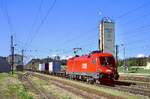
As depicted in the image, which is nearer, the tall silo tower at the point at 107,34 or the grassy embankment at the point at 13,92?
the grassy embankment at the point at 13,92

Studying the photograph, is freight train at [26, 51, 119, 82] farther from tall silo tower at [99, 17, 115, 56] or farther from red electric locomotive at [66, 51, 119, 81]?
tall silo tower at [99, 17, 115, 56]

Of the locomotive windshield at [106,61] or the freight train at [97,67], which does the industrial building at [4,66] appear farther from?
the locomotive windshield at [106,61]

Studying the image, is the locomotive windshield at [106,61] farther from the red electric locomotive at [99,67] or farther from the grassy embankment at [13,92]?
the grassy embankment at [13,92]

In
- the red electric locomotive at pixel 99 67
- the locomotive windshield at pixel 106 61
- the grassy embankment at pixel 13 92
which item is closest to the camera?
the grassy embankment at pixel 13 92

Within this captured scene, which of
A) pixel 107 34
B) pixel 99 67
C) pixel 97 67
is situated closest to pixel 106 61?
pixel 99 67

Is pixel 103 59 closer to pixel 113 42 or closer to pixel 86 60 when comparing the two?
pixel 86 60

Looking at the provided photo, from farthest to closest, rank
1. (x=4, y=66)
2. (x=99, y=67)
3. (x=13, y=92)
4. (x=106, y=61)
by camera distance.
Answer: (x=4, y=66), (x=106, y=61), (x=99, y=67), (x=13, y=92)

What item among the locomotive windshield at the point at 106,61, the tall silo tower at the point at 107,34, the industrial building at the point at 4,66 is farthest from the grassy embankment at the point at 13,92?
the industrial building at the point at 4,66

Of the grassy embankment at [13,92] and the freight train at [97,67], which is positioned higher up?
the freight train at [97,67]

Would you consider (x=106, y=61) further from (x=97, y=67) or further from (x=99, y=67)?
(x=97, y=67)

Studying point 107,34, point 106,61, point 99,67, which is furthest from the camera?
point 107,34

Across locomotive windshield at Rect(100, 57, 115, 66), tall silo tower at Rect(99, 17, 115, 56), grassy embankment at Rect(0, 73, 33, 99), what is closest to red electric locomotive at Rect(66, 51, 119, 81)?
locomotive windshield at Rect(100, 57, 115, 66)

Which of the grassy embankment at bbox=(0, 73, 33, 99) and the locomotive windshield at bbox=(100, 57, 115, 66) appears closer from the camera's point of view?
the grassy embankment at bbox=(0, 73, 33, 99)

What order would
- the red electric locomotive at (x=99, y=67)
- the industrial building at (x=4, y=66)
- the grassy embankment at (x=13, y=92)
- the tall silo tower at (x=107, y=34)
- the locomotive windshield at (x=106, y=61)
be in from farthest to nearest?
1. the industrial building at (x=4, y=66)
2. the tall silo tower at (x=107, y=34)
3. the locomotive windshield at (x=106, y=61)
4. the red electric locomotive at (x=99, y=67)
5. the grassy embankment at (x=13, y=92)
